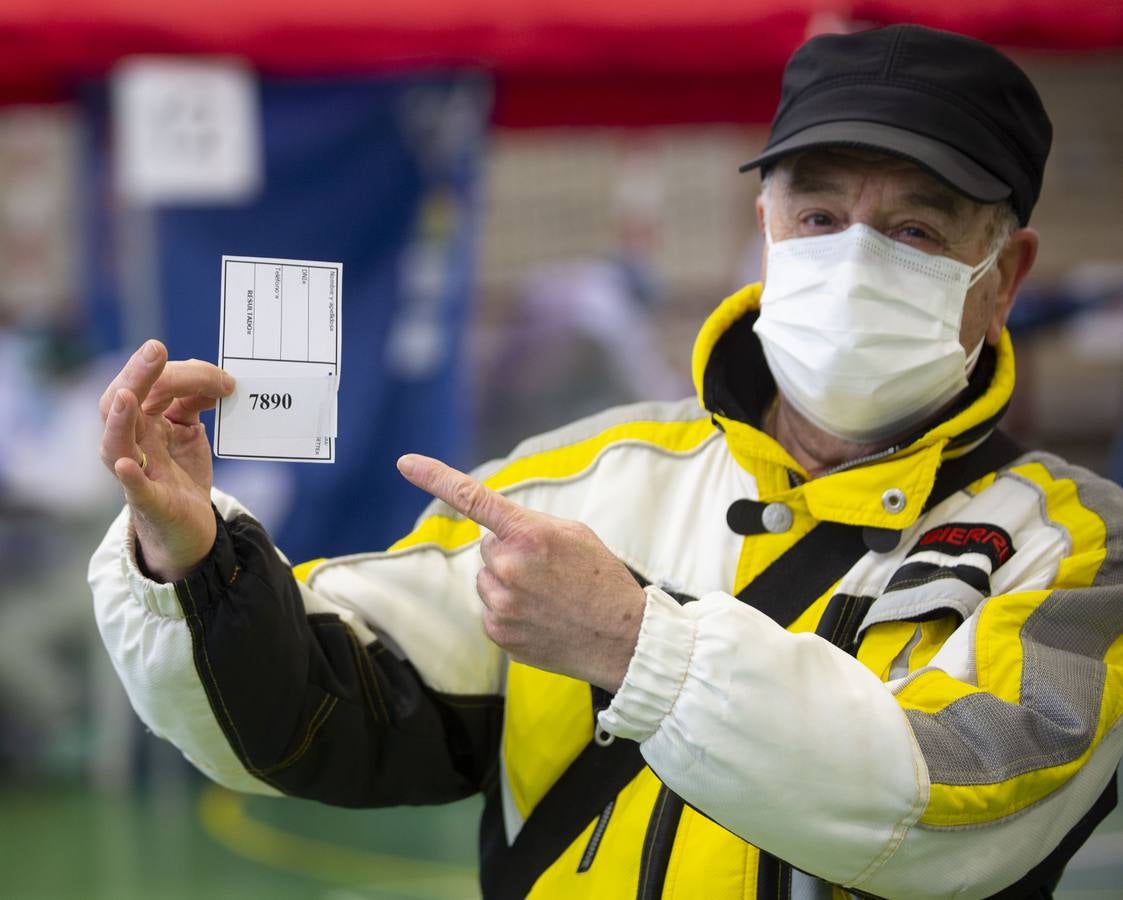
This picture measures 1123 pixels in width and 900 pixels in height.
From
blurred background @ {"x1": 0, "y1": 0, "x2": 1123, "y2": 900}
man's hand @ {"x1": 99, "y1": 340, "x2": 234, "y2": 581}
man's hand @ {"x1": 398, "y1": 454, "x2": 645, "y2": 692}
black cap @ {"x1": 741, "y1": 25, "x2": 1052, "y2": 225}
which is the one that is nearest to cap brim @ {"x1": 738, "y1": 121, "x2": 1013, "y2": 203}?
black cap @ {"x1": 741, "y1": 25, "x2": 1052, "y2": 225}

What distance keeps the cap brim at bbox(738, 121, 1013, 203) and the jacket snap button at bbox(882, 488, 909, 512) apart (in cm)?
36

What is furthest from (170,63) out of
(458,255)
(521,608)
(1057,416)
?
(1057,416)

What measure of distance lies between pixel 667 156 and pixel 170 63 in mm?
6945

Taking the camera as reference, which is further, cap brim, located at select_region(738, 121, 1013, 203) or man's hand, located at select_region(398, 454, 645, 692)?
cap brim, located at select_region(738, 121, 1013, 203)

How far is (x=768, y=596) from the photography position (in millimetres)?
1726

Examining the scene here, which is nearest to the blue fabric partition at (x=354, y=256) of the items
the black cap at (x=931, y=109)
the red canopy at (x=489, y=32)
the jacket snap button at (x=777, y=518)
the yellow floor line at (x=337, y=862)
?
A: the red canopy at (x=489, y=32)

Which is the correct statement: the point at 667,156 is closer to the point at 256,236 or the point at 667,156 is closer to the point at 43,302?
the point at 43,302

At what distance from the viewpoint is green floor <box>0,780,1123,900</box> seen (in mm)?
4281

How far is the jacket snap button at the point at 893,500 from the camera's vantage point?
1.70 m

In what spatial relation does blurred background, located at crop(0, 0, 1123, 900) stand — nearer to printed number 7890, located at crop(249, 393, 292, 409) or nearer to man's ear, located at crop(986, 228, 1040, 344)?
man's ear, located at crop(986, 228, 1040, 344)

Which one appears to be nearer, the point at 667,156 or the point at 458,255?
the point at 458,255

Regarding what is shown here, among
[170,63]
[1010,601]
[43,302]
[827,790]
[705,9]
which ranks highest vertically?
[705,9]

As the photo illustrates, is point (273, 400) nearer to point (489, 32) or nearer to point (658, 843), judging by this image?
point (658, 843)

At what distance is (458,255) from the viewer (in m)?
4.96
